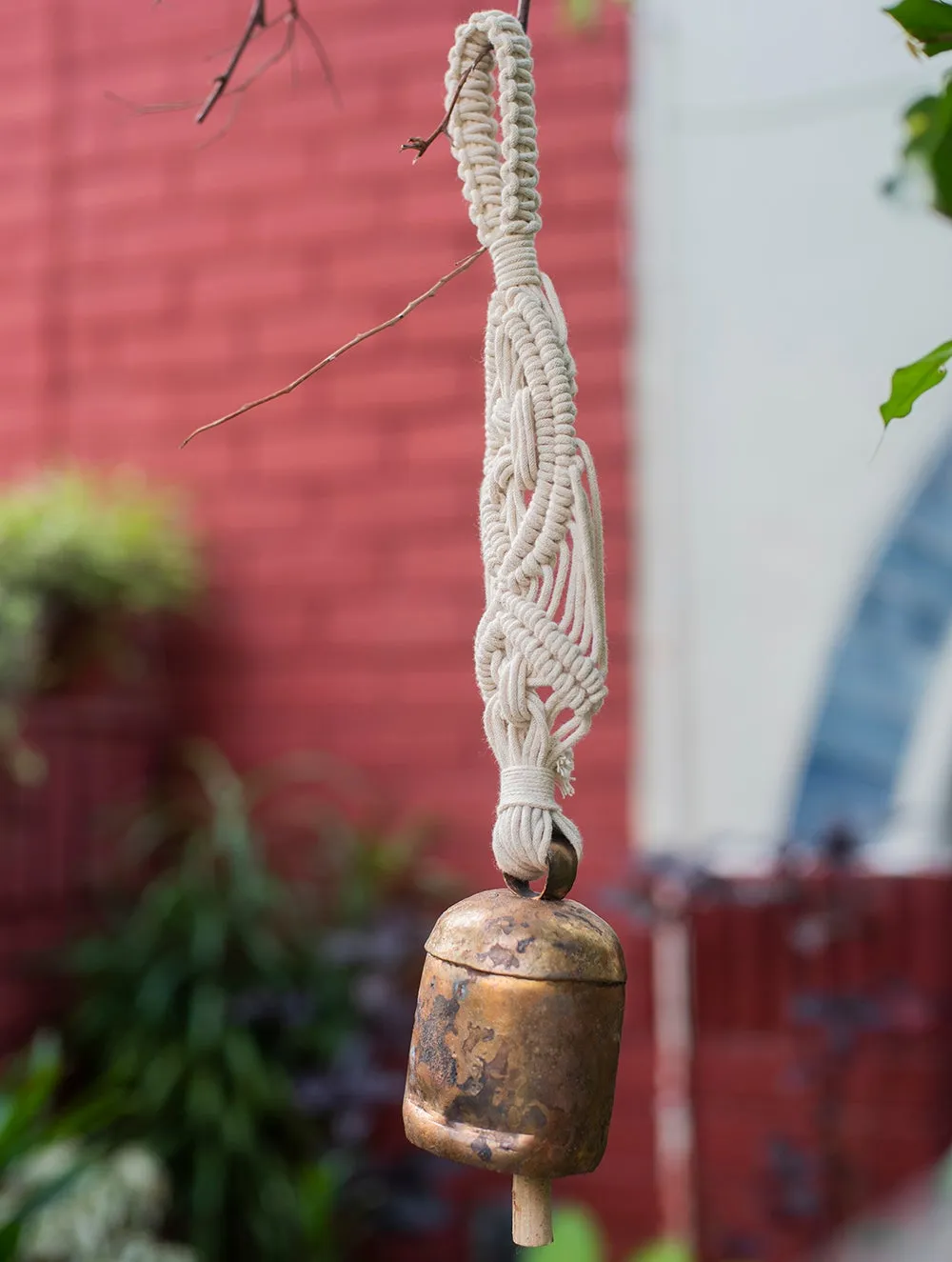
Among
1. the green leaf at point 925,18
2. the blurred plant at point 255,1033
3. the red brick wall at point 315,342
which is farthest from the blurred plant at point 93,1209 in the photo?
the green leaf at point 925,18

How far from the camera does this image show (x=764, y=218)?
241 centimetres

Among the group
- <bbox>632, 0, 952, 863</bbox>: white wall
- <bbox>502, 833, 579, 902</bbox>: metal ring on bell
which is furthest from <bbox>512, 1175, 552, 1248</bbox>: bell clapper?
<bbox>632, 0, 952, 863</bbox>: white wall

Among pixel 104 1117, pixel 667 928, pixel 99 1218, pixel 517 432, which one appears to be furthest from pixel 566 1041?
pixel 667 928

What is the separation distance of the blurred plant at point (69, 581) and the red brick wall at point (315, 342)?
20cm

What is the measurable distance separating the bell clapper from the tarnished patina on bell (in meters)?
0.02

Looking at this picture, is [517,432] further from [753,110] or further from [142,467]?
[142,467]

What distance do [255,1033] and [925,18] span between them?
2.10m

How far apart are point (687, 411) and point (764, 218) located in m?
0.37

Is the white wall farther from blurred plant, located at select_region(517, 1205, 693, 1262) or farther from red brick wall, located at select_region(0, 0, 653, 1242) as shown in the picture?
blurred plant, located at select_region(517, 1205, 693, 1262)

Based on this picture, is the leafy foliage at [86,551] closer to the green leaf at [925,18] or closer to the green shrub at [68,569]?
the green shrub at [68,569]

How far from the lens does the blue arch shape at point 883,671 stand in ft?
7.52

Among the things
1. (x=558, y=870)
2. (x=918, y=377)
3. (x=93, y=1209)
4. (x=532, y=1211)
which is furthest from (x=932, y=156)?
(x=93, y=1209)

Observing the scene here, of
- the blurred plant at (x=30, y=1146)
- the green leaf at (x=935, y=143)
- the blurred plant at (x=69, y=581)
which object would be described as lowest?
the blurred plant at (x=30, y=1146)

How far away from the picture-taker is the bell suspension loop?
655 mm
